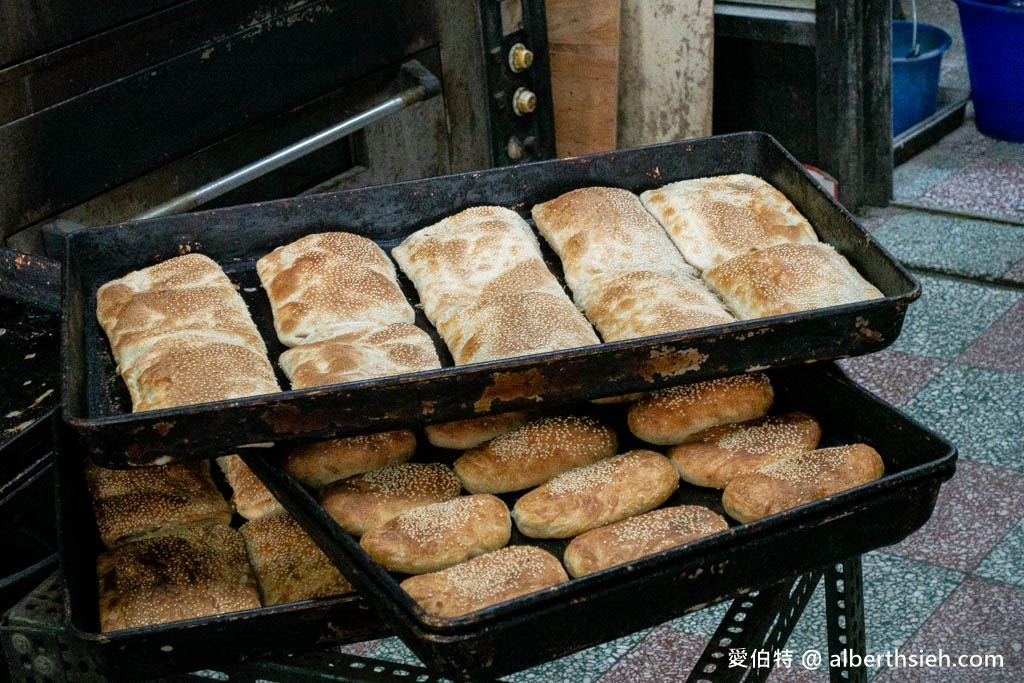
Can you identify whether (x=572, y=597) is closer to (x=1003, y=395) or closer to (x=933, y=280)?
(x=1003, y=395)

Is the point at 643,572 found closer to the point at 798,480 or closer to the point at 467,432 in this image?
the point at 798,480

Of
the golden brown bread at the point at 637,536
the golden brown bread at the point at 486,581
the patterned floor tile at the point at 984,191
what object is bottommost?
the patterned floor tile at the point at 984,191

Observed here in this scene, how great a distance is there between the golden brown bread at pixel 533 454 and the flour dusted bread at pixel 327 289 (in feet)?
1.09

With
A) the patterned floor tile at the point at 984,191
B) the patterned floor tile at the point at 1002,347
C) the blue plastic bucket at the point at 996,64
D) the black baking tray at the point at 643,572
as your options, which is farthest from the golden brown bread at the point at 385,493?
the blue plastic bucket at the point at 996,64

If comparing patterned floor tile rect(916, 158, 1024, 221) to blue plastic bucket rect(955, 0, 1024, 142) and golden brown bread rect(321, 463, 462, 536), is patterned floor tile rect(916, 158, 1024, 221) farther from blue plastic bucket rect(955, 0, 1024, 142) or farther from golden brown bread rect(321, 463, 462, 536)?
golden brown bread rect(321, 463, 462, 536)

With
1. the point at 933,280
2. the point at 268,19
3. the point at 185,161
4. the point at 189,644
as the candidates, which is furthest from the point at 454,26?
the point at 189,644

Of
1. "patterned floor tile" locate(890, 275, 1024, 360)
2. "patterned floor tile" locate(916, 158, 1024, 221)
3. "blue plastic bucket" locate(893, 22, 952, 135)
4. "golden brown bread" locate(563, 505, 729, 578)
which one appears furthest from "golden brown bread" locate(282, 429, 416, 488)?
"blue plastic bucket" locate(893, 22, 952, 135)

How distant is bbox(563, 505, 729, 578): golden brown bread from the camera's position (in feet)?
5.27

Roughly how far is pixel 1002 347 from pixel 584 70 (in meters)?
1.93

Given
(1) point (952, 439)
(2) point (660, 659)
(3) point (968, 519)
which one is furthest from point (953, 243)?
(2) point (660, 659)

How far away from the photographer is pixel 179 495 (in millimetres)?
1820

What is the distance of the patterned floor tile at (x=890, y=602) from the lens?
281cm

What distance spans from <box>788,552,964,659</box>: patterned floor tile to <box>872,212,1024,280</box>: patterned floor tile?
1.74m

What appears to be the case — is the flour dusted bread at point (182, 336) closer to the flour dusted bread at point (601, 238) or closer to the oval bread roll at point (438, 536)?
the oval bread roll at point (438, 536)
